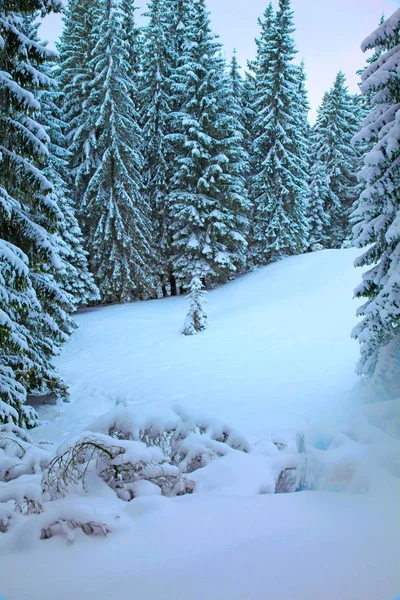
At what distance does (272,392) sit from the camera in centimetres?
639

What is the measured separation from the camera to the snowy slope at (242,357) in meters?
5.89

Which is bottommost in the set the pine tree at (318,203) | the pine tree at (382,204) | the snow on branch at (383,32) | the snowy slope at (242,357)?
the snowy slope at (242,357)

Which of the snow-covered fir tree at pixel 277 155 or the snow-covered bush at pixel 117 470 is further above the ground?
the snow-covered fir tree at pixel 277 155

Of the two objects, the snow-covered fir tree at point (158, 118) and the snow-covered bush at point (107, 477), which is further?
the snow-covered fir tree at point (158, 118)

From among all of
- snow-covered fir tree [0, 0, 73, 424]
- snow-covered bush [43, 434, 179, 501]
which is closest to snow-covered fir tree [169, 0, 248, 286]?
snow-covered fir tree [0, 0, 73, 424]

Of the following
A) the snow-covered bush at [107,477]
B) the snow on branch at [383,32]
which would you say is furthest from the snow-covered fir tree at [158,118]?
the snow-covered bush at [107,477]

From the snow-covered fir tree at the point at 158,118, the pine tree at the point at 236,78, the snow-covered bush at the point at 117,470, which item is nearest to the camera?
the snow-covered bush at the point at 117,470

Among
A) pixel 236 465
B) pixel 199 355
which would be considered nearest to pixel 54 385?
pixel 199 355

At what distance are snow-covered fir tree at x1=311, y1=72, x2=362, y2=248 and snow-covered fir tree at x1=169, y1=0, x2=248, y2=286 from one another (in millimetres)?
9856

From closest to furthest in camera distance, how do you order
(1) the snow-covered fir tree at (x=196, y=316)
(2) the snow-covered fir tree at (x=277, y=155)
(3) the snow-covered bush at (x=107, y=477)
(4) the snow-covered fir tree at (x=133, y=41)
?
1. (3) the snow-covered bush at (x=107, y=477)
2. (1) the snow-covered fir tree at (x=196, y=316)
3. (2) the snow-covered fir tree at (x=277, y=155)
4. (4) the snow-covered fir tree at (x=133, y=41)

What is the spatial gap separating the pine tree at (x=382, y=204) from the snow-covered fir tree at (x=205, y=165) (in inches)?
477

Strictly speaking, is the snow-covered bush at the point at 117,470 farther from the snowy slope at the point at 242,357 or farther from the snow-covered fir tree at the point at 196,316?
the snow-covered fir tree at the point at 196,316

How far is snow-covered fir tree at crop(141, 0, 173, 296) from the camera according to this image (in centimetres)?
1845

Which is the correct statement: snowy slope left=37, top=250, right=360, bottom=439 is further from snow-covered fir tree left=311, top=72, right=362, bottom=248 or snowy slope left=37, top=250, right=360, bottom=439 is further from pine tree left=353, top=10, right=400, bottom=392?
snow-covered fir tree left=311, top=72, right=362, bottom=248
